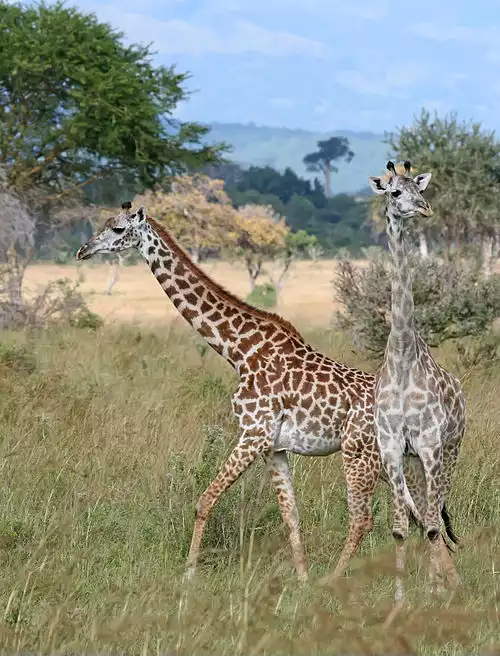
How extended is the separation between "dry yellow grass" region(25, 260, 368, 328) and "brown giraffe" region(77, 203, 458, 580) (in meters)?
26.5

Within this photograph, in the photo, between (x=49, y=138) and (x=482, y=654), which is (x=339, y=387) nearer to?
(x=482, y=654)

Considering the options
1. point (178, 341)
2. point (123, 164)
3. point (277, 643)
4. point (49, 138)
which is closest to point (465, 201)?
point (123, 164)

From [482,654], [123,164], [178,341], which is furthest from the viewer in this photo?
[123,164]

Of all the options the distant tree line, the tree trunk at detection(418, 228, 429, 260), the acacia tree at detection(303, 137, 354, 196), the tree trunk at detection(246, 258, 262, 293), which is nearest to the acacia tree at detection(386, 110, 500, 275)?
the tree trunk at detection(418, 228, 429, 260)

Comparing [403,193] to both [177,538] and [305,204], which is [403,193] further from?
[305,204]

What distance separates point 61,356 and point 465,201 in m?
20.1

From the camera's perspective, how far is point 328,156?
137375 millimetres

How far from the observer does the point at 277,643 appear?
3.32m

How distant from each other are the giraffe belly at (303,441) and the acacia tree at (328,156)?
Answer: 412 feet

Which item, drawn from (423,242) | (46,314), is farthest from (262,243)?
(46,314)

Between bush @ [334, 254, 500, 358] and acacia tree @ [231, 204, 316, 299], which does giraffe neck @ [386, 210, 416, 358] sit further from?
acacia tree @ [231, 204, 316, 299]

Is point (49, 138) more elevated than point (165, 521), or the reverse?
point (49, 138)

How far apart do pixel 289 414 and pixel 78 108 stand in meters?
20.9

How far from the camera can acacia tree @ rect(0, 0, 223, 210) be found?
25.4 metres
